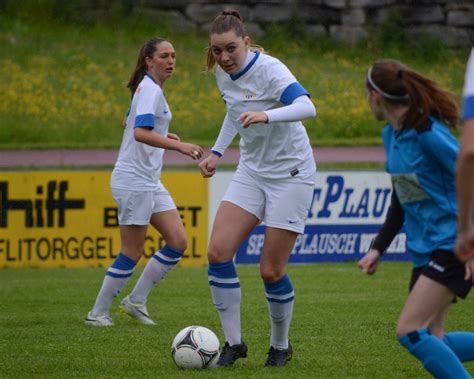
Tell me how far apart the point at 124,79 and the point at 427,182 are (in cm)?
2075

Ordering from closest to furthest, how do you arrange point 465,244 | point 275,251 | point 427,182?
point 465,244 → point 427,182 → point 275,251

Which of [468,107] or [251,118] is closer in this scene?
[468,107]

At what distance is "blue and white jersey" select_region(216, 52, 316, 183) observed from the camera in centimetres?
670

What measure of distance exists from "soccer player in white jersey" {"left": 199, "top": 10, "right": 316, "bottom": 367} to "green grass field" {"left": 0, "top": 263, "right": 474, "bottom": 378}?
0.35m

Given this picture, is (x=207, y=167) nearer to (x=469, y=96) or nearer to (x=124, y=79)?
(x=469, y=96)

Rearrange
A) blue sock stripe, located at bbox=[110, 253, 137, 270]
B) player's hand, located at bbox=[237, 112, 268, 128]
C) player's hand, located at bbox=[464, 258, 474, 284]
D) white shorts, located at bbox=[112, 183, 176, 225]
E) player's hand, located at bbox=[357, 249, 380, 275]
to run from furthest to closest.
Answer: blue sock stripe, located at bbox=[110, 253, 137, 270] < white shorts, located at bbox=[112, 183, 176, 225] < player's hand, located at bbox=[237, 112, 268, 128] < player's hand, located at bbox=[357, 249, 380, 275] < player's hand, located at bbox=[464, 258, 474, 284]

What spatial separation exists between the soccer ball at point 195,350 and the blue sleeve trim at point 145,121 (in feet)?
5.44

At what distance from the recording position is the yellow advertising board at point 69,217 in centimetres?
1374

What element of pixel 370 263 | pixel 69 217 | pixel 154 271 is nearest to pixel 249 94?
pixel 370 263

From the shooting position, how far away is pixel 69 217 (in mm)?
13836

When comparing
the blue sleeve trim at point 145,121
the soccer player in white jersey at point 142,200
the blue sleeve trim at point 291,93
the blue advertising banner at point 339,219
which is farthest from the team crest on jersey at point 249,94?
the blue advertising banner at point 339,219

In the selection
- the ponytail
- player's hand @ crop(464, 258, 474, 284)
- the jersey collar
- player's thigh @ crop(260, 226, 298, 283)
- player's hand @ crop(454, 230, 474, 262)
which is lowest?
player's thigh @ crop(260, 226, 298, 283)

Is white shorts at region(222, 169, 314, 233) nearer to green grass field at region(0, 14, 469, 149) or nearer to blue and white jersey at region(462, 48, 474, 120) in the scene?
blue and white jersey at region(462, 48, 474, 120)

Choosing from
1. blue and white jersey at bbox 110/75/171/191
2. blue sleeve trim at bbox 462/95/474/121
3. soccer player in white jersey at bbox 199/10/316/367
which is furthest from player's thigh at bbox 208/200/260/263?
blue sleeve trim at bbox 462/95/474/121
